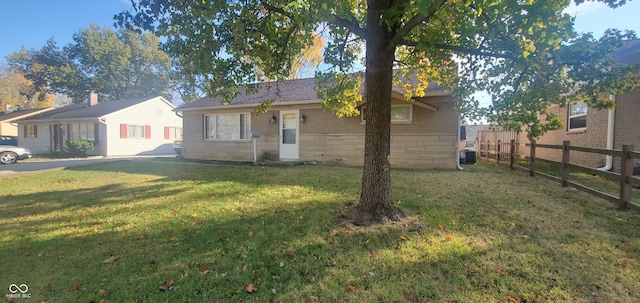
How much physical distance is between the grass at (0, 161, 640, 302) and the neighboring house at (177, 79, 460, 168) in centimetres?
420

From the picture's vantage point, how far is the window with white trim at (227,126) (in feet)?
44.4

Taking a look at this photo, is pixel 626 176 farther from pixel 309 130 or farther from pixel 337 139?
pixel 309 130

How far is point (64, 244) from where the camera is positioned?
3.81m

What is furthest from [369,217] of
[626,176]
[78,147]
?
[78,147]

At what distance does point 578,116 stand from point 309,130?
1023 centimetres

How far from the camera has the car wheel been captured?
14457 mm

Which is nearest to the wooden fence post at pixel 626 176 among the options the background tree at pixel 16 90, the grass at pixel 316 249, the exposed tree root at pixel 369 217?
the grass at pixel 316 249

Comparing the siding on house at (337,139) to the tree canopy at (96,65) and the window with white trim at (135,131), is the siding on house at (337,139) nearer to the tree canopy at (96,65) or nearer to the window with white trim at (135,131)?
the window with white trim at (135,131)

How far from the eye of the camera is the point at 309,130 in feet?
39.7

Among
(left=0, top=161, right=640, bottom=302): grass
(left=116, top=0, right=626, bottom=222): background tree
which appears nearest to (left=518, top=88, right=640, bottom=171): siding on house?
(left=116, top=0, right=626, bottom=222): background tree

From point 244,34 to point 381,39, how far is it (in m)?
2.04

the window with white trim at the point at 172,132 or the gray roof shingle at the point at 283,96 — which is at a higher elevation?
the gray roof shingle at the point at 283,96

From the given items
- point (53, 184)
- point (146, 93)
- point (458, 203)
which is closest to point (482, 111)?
point (458, 203)

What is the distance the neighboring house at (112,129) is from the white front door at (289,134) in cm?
1145
